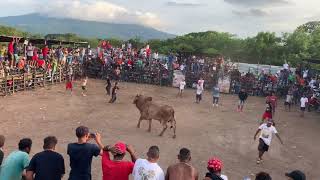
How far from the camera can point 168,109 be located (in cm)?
1684

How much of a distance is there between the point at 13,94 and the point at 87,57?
1022 centimetres

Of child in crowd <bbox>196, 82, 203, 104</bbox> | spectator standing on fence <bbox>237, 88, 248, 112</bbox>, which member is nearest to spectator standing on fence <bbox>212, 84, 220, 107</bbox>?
child in crowd <bbox>196, 82, 203, 104</bbox>

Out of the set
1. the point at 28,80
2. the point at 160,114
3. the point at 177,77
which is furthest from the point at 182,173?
the point at 177,77

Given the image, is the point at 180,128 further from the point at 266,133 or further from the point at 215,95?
the point at 215,95

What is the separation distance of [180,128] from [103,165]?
1234 centimetres

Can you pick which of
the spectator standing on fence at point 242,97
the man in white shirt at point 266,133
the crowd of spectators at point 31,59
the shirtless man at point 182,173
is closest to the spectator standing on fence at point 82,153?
the shirtless man at point 182,173

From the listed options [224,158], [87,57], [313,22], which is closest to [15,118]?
[224,158]

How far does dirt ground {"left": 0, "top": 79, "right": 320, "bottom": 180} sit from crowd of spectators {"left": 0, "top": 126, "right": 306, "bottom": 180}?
16.3ft

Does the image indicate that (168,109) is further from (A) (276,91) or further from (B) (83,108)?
(A) (276,91)

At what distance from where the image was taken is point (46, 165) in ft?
19.4

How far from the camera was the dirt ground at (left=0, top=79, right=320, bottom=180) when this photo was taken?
13781mm

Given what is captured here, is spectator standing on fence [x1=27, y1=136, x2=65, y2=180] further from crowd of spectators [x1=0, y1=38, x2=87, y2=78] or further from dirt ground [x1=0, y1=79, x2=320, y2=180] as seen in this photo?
crowd of spectators [x1=0, y1=38, x2=87, y2=78]

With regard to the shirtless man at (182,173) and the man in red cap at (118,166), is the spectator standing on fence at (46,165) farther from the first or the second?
the shirtless man at (182,173)

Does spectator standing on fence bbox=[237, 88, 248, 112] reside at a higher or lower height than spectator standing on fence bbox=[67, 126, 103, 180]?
lower
